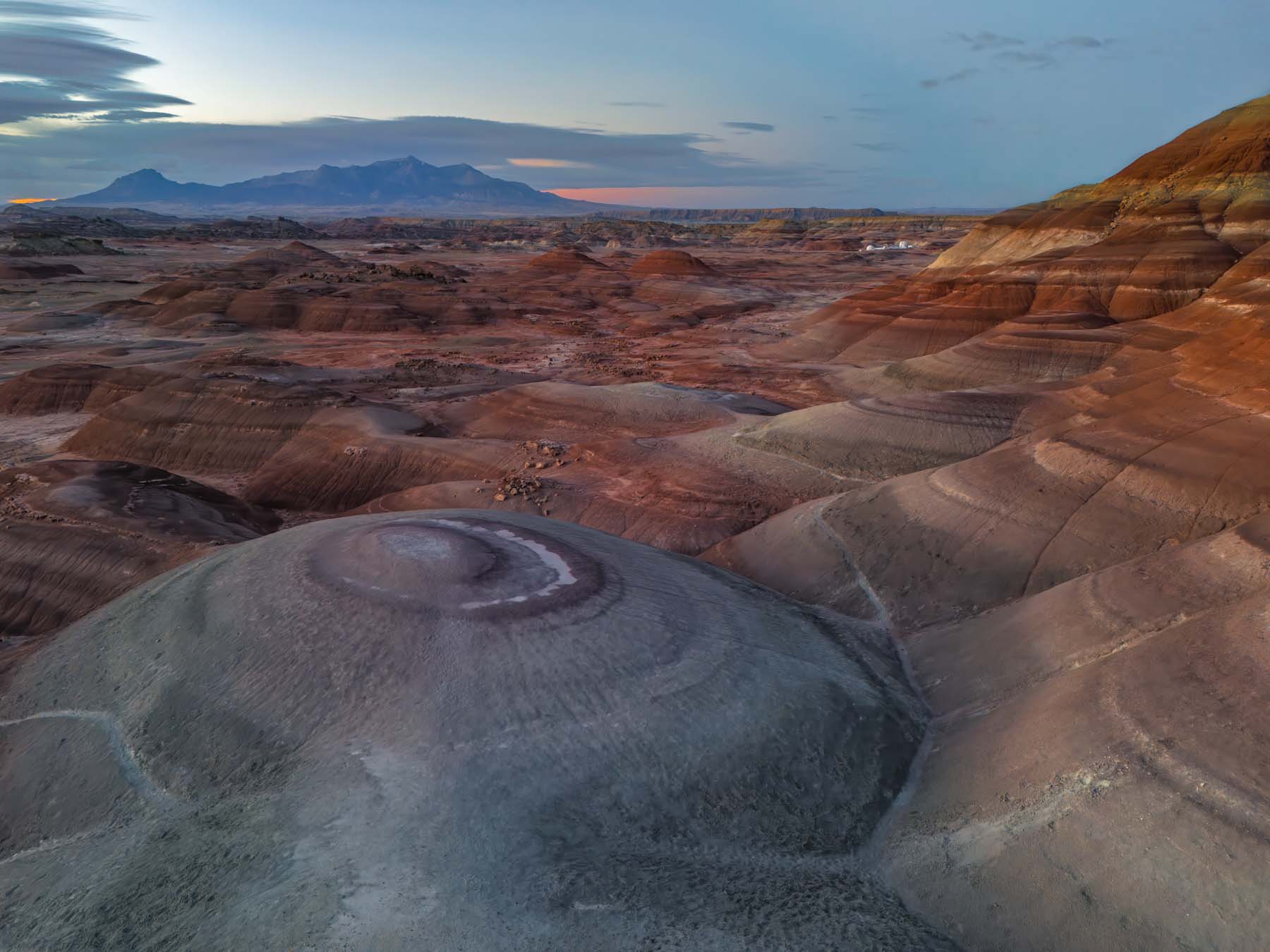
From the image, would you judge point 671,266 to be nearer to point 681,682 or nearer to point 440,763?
point 681,682

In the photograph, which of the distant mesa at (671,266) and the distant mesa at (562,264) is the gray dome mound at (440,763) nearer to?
the distant mesa at (671,266)

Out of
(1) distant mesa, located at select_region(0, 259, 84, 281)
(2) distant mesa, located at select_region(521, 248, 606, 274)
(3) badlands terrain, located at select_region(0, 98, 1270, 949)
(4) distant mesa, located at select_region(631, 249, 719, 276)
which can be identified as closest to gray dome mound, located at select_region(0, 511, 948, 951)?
(3) badlands terrain, located at select_region(0, 98, 1270, 949)

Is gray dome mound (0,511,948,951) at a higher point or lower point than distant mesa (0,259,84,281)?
higher

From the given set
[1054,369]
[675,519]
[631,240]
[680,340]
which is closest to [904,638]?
[675,519]

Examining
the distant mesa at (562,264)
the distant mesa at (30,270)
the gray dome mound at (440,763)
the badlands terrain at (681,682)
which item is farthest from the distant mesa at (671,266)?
the gray dome mound at (440,763)

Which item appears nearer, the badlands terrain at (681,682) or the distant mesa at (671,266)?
the badlands terrain at (681,682)

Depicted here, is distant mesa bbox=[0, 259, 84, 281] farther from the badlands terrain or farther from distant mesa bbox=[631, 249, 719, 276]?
the badlands terrain
